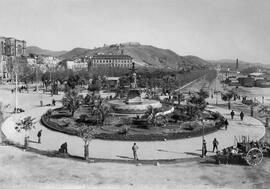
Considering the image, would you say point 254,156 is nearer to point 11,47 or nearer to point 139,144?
point 139,144

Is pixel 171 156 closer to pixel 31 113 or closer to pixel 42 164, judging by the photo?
pixel 42 164

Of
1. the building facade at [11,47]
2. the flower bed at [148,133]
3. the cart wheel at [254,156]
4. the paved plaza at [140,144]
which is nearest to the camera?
the cart wheel at [254,156]

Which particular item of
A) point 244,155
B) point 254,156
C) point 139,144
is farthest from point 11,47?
point 254,156

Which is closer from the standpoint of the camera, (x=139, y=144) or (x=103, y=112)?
(x=139, y=144)

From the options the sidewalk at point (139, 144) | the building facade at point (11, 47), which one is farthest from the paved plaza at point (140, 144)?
the building facade at point (11, 47)

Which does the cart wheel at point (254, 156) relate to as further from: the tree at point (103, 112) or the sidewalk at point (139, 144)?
the tree at point (103, 112)

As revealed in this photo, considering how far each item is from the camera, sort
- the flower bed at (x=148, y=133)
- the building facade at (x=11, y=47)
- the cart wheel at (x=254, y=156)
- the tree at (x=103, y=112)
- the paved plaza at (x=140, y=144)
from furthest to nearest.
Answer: the building facade at (x=11, y=47), the tree at (x=103, y=112), the flower bed at (x=148, y=133), the paved plaza at (x=140, y=144), the cart wheel at (x=254, y=156)

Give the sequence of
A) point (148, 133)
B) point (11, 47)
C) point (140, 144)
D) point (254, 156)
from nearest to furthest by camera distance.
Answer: point (254, 156)
point (140, 144)
point (148, 133)
point (11, 47)

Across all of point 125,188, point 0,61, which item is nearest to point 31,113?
point 125,188
